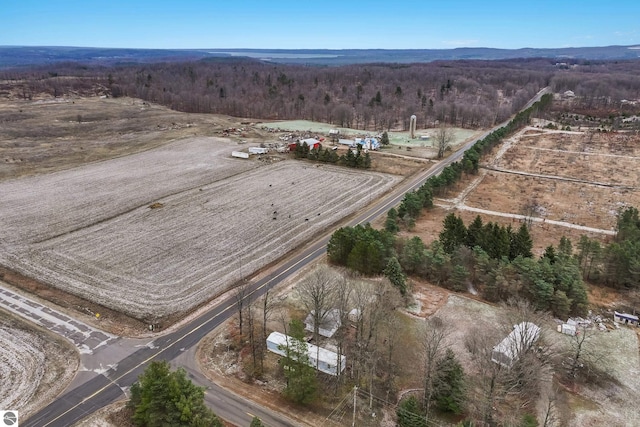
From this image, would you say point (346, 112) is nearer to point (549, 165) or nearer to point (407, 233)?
point (549, 165)

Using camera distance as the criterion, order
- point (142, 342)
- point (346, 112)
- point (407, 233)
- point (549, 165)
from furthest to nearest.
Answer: point (346, 112)
point (549, 165)
point (407, 233)
point (142, 342)

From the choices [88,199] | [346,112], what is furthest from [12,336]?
[346,112]

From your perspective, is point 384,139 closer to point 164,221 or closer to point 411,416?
point 164,221

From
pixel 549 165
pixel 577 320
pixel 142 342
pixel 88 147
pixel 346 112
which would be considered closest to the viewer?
pixel 142 342

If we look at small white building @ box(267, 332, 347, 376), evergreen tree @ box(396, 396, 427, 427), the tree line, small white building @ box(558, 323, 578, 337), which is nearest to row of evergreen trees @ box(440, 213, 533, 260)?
small white building @ box(558, 323, 578, 337)

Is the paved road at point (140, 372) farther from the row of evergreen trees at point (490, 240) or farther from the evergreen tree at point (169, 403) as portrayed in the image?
the row of evergreen trees at point (490, 240)

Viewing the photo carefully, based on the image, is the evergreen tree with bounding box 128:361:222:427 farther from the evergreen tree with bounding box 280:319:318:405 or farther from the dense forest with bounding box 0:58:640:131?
the dense forest with bounding box 0:58:640:131
